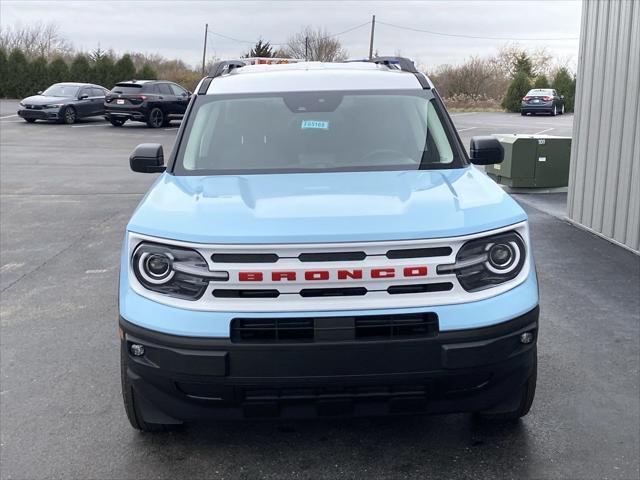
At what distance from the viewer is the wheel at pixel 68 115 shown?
27.8 metres

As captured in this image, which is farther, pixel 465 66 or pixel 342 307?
pixel 465 66

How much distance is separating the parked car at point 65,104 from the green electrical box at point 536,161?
775 inches

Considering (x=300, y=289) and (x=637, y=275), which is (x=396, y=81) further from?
(x=637, y=275)

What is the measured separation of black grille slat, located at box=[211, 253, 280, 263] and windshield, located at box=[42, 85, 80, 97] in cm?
2778

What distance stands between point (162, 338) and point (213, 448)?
0.94m

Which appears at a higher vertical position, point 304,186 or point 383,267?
point 304,186

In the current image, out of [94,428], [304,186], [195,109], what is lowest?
[94,428]

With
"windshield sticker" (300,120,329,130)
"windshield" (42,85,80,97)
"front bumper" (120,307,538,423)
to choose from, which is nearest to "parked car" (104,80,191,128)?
"windshield" (42,85,80,97)

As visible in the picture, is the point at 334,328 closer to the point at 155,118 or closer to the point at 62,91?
the point at 155,118

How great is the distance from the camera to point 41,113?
89.3 feet

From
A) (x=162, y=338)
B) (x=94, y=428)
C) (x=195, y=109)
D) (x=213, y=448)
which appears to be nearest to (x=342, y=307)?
(x=162, y=338)

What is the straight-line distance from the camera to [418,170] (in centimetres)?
420

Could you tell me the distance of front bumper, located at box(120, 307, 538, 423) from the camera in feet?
10.0

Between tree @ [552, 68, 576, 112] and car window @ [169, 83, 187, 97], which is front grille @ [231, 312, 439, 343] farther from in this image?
tree @ [552, 68, 576, 112]
